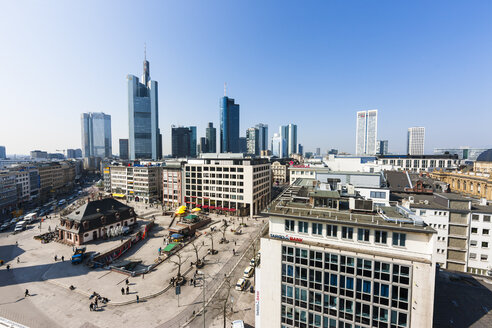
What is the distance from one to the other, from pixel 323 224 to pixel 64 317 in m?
45.0

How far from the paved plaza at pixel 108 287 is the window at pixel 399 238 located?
83.3ft

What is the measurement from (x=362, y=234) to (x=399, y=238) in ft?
12.3

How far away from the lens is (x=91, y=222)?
63844 millimetres

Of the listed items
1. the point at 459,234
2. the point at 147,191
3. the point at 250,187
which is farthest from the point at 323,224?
the point at 147,191

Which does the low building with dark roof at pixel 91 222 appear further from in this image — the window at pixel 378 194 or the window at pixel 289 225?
the window at pixel 378 194

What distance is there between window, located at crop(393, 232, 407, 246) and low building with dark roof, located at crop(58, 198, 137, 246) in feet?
244

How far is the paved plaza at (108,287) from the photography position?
34.0 m

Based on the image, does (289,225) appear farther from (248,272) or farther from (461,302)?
(461,302)

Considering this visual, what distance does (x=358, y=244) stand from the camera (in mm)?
25188

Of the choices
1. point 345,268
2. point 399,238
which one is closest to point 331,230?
point 345,268

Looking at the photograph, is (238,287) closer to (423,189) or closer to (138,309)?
(138,309)

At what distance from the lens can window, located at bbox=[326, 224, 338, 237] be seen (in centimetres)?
2622

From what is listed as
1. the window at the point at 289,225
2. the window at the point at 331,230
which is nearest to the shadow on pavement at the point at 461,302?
the window at the point at 331,230

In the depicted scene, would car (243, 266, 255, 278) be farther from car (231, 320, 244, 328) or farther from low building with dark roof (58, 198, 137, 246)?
low building with dark roof (58, 198, 137, 246)
